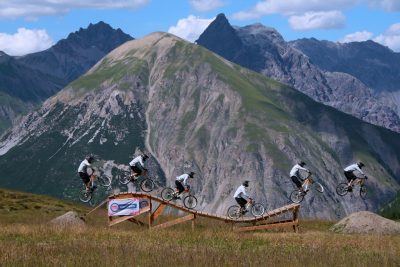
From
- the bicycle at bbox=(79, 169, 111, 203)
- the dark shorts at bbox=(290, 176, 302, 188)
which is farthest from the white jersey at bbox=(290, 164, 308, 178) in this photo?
the bicycle at bbox=(79, 169, 111, 203)

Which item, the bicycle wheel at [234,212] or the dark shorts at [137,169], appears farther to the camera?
the dark shorts at [137,169]

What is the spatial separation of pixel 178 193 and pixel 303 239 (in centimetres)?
1957

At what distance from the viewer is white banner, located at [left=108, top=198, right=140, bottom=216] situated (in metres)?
41.2

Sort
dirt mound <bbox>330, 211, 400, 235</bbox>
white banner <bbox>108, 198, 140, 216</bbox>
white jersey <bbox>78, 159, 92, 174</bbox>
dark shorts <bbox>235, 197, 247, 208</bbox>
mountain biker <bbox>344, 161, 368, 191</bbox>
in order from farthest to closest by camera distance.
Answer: mountain biker <bbox>344, 161, 368, 191</bbox>
dark shorts <bbox>235, 197, 247, 208</bbox>
white jersey <bbox>78, 159, 92, 174</bbox>
dirt mound <bbox>330, 211, 400, 235</bbox>
white banner <bbox>108, 198, 140, 216</bbox>

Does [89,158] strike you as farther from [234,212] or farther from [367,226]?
[367,226]

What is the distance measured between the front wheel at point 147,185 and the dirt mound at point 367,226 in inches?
716

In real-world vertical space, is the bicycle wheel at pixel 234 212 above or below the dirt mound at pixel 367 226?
above

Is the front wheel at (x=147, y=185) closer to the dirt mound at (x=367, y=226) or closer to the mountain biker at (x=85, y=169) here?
the mountain biker at (x=85, y=169)

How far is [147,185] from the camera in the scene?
183ft

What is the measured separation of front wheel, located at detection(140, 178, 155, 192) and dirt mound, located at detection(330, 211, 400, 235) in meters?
18.2

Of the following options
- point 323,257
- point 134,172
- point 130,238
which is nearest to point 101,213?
point 134,172

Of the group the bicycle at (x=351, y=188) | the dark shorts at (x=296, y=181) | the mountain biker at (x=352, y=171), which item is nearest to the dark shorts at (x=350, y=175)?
the mountain biker at (x=352, y=171)

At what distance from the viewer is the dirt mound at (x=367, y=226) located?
4214 cm

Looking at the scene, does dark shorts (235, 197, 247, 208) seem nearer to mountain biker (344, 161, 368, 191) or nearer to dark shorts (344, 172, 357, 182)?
mountain biker (344, 161, 368, 191)
